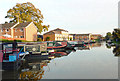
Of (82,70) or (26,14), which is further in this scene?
(26,14)

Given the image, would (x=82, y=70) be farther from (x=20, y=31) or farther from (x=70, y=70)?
(x=20, y=31)

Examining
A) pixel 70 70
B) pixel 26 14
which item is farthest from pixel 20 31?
pixel 70 70

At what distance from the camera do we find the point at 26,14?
50.2 m

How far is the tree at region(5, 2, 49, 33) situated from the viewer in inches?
1889

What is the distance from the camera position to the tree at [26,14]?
48.0m

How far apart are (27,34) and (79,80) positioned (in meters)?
38.1

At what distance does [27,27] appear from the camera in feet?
138

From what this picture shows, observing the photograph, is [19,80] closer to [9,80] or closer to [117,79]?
[9,80]

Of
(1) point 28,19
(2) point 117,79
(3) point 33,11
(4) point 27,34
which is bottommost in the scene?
(2) point 117,79

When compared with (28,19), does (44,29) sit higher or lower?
lower

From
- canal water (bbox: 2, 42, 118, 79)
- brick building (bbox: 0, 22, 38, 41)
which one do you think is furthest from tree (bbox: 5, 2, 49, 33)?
canal water (bbox: 2, 42, 118, 79)

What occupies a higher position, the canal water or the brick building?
the brick building

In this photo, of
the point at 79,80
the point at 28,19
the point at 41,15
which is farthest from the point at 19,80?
the point at 41,15

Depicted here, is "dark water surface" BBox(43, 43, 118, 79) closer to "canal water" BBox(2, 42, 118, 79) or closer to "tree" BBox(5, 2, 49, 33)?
"canal water" BBox(2, 42, 118, 79)
